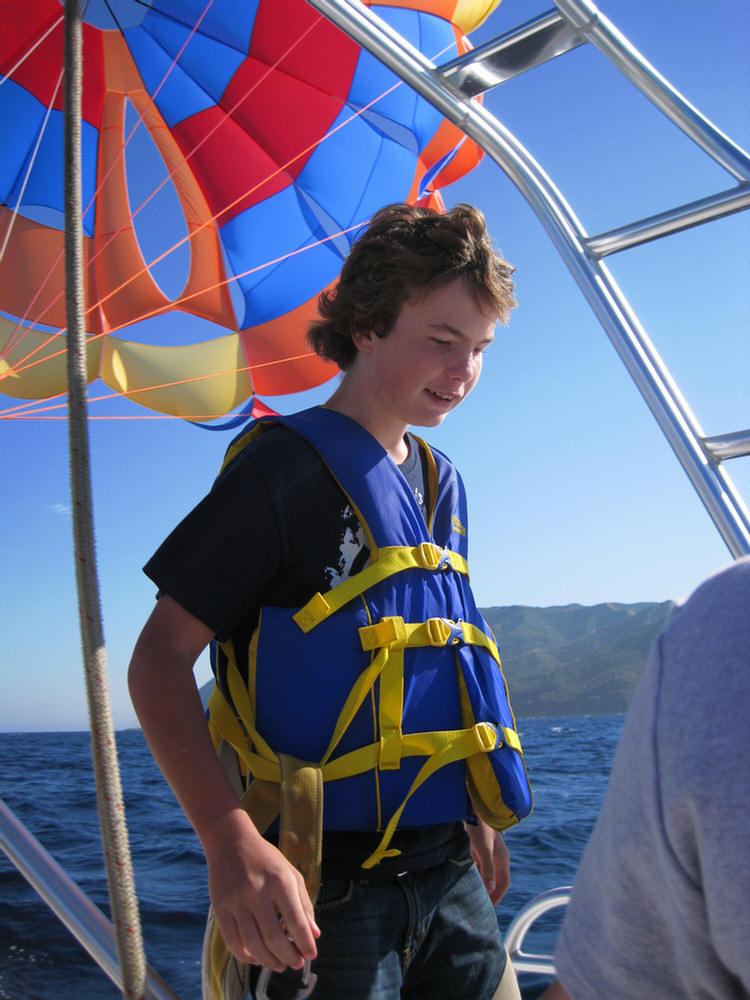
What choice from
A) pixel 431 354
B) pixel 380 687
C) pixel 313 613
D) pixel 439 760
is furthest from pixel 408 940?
pixel 431 354

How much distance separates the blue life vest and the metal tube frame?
55 centimetres

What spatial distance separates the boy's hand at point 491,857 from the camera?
1.54 metres

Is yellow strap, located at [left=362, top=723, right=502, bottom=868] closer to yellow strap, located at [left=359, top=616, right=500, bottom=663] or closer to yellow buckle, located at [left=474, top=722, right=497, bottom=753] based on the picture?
yellow buckle, located at [left=474, top=722, right=497, bottom=753]

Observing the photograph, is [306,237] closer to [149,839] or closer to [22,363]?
[22,363]

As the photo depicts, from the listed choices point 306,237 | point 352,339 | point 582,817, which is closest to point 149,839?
point 582,817

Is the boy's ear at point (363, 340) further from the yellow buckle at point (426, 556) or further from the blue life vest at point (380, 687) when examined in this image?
the yellow buckle at point (426, 556)

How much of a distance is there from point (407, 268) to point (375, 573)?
1.82 ft

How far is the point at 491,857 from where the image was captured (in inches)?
60.7

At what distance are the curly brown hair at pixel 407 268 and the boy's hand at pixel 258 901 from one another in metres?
0.89

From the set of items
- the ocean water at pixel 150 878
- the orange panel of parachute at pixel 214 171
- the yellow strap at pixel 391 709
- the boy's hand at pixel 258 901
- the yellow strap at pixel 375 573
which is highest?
the orange panel of parachute at pixel 214 171

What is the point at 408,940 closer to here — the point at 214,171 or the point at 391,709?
the point at 391,709

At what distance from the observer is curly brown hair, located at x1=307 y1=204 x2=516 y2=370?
1455 millimetres

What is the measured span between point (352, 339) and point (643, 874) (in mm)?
1268

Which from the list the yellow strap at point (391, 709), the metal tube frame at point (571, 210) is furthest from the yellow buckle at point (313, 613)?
the metal tube frame at point (571, 210)
